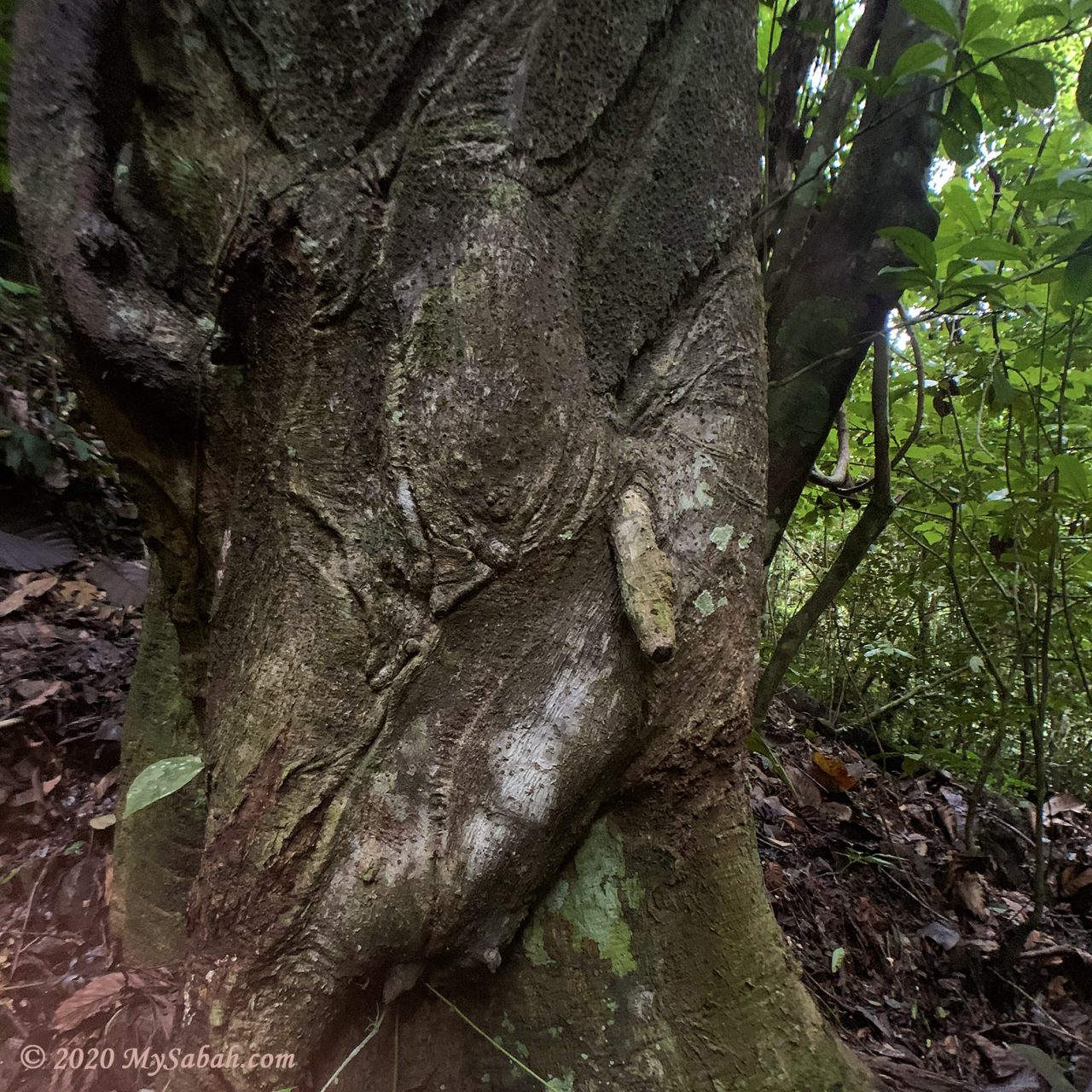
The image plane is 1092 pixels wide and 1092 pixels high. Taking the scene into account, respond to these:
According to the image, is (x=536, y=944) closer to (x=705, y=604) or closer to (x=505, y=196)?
(x=705, y=604)

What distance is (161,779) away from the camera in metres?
1.13

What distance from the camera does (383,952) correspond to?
1.14 meters

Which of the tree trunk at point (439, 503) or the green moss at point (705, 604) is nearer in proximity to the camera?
the tree trunk at point (439, 503)

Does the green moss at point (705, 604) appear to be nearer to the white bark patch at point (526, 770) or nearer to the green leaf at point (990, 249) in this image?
the white bark patch at point (526, 770)

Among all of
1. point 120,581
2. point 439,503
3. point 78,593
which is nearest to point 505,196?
point 439,503

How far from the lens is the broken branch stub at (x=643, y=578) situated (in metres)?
1.17

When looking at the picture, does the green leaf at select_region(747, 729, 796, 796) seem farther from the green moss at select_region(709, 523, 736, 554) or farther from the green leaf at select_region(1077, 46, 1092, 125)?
the green leaf at select_region(1077, 46, 1092, 125)

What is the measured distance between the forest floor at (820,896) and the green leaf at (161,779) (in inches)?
21.9

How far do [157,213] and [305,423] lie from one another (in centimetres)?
52

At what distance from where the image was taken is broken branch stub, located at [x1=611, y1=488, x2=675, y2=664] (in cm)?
117

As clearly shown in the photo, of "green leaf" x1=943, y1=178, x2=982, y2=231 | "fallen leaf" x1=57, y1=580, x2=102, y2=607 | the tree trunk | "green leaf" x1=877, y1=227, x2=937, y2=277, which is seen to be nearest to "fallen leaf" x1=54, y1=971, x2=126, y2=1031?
the tree trunk

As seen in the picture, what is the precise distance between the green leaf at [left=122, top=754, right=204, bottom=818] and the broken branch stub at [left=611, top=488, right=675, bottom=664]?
769 millimetres

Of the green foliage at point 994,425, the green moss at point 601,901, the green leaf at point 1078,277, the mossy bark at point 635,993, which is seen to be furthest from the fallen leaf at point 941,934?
the green leaf at point 1078,277

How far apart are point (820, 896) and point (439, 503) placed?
218 centimetres
